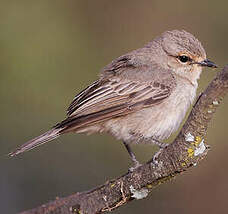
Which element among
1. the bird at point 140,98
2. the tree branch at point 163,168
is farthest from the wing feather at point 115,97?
the tree branch at point 163,168

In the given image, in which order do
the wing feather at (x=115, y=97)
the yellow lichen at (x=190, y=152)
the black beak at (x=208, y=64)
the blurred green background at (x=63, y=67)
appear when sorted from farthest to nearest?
the blurred green background at (x=63, y=67), the black beak at (x=208, y=64), the wing feather at (x=115, y=97), the yellow lichen at (x=190, y=152)

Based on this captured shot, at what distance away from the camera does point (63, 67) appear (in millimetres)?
8477

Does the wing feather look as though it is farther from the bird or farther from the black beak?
the black beak

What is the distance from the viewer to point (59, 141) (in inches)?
341

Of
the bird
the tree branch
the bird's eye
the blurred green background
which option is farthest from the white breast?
the blurred green background

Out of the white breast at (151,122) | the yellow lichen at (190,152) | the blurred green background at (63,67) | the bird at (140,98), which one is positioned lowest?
the yellow lichen at (190,152)

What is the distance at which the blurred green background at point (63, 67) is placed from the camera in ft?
27.2

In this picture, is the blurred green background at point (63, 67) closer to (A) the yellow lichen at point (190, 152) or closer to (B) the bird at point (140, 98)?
(B) the bird at point (140, 98)

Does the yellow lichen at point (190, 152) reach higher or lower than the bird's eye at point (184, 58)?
lower

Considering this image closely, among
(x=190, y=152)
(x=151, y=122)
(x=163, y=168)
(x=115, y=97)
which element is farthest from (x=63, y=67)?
(x=190, y=152)

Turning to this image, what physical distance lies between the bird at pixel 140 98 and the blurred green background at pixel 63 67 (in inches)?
65.1

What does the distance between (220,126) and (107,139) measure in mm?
1759

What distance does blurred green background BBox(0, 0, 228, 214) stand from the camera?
8.30 metres

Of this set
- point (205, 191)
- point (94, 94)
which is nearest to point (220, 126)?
point (205, 191)
